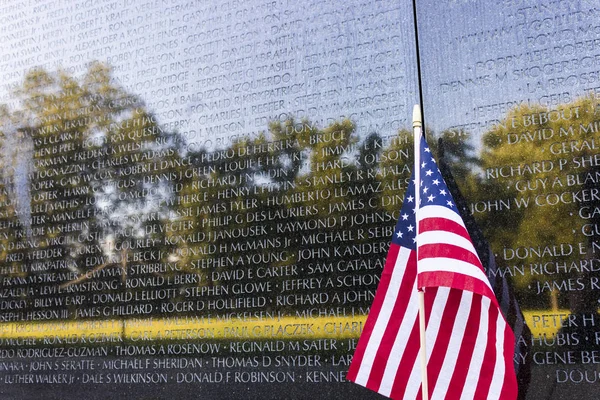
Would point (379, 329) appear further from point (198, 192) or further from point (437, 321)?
point (198, 192)

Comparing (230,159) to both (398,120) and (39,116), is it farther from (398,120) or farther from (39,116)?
(39,116)

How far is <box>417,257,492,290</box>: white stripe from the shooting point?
4.02m

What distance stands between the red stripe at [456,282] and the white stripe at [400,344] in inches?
14.1

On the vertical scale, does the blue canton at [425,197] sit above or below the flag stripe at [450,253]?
above

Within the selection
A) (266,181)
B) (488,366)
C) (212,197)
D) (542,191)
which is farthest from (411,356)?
(212,197)

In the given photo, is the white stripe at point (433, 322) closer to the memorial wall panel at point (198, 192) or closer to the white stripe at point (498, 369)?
the white stripe at point (498, 369)

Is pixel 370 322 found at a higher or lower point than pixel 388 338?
higher

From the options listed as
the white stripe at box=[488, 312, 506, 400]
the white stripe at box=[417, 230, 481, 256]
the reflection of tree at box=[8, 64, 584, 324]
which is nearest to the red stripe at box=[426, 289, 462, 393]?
the white stripe at box=[488, 312, 506, 400]

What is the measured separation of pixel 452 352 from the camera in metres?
4.23

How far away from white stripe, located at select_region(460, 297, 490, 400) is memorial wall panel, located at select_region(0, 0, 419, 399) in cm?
145

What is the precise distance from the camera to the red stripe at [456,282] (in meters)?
3.97

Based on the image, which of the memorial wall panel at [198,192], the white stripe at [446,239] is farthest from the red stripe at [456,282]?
the memorial wall panel at [198,192]

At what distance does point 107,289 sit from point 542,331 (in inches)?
156

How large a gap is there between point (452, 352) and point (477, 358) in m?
0.15
